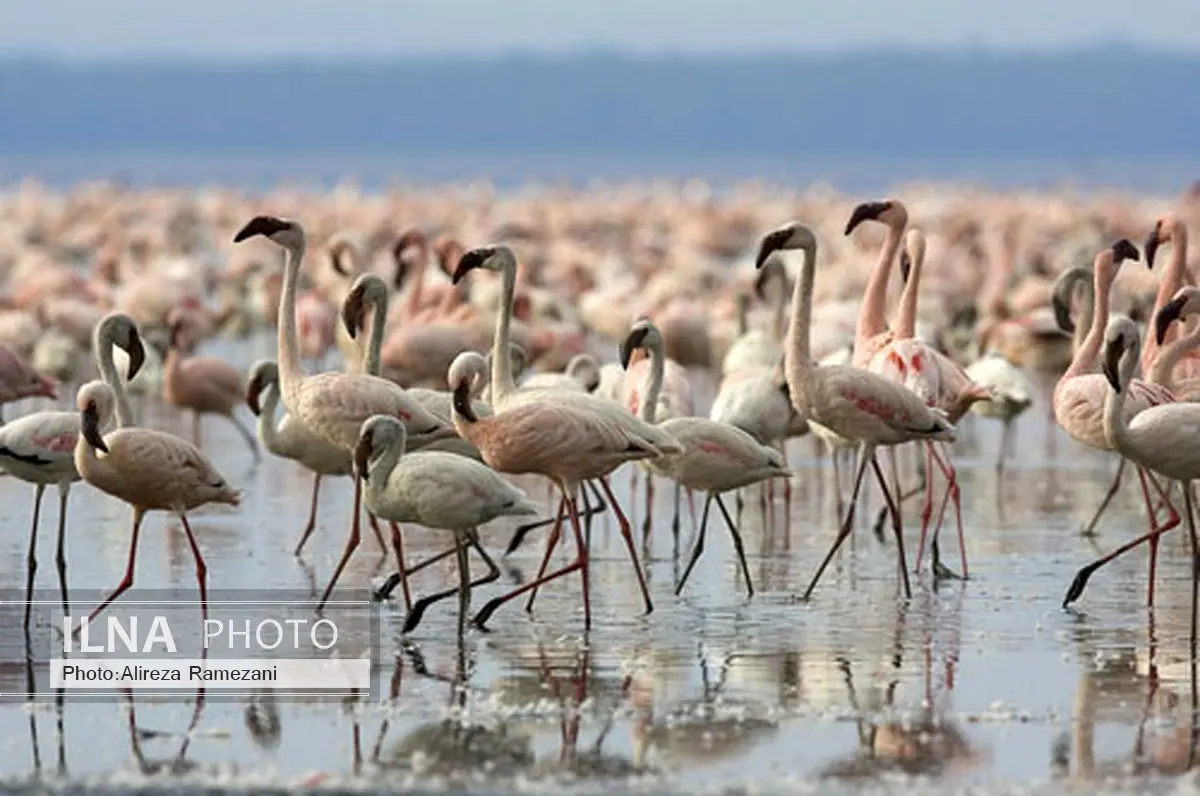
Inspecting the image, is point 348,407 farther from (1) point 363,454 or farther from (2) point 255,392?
(2) point 255,392

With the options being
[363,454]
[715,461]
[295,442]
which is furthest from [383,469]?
[295,442]

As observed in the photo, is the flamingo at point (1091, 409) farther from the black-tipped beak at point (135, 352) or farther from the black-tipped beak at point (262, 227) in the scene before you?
the black-tipped beak at point (135, 352)

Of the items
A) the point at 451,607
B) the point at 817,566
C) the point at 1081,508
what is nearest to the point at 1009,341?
the point at 1081,508

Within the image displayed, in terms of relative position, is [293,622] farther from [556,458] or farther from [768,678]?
[768,678]

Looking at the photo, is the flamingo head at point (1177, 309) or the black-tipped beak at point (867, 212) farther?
the black-tipped beak at point (867, 212)

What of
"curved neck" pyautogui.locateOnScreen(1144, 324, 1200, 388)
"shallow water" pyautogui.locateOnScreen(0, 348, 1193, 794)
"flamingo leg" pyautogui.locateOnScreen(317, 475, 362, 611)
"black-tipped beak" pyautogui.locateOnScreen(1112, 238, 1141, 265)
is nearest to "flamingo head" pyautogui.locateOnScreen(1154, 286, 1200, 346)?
"curved neck" pyautogui.locateOnScreen(1144, 324, 1200, 388)

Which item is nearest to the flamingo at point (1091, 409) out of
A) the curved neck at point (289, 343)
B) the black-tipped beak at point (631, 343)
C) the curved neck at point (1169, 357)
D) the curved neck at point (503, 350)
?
the curved neck at point (1169, 357)

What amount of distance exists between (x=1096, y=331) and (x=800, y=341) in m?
1.52

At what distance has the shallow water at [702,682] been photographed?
7719 mm

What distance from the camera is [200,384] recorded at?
1605 centimetres

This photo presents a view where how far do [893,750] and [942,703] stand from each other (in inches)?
29.0

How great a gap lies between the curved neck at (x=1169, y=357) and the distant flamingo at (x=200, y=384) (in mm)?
6441

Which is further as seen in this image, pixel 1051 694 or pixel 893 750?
pixel 1051 694

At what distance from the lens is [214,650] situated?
959 centimetres
